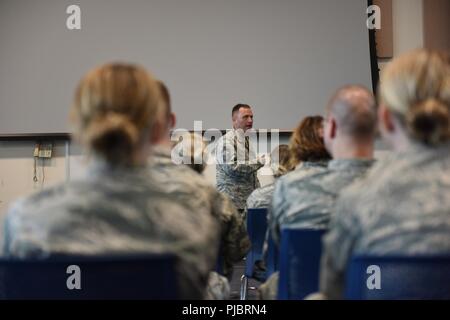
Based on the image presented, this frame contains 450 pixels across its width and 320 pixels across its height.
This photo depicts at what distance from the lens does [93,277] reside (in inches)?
40.3

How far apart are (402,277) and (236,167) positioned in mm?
3605

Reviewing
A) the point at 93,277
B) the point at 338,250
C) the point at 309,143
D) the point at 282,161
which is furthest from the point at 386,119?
the point at 282,161

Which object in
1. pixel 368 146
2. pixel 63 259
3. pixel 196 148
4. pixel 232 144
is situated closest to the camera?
pixel 63 259

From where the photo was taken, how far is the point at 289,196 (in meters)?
1.78

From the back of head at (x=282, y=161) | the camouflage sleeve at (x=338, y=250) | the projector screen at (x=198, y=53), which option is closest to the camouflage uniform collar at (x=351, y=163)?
the camouflage sleeve at (x=338, y=250)

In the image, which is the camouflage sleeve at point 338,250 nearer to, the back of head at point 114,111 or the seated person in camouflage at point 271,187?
the back of head at point 114,111

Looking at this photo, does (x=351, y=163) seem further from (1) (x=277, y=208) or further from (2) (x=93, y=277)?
(2) (x=93, y=277)

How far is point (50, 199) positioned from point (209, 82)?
5003 millimetres

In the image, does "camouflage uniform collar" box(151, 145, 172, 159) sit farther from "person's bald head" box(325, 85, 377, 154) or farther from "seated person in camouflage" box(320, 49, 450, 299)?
"seated person in camouflage" box(320, 49, 450, 299)

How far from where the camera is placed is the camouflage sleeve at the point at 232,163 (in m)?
4.64

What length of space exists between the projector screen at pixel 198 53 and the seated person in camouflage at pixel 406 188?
4793mm

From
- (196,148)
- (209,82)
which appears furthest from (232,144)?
(196,148)

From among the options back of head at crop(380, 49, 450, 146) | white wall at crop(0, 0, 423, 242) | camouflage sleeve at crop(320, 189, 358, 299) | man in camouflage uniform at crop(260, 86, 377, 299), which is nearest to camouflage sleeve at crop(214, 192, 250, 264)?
man in camouflage uniform at crop(260, 86, 377, 299)
